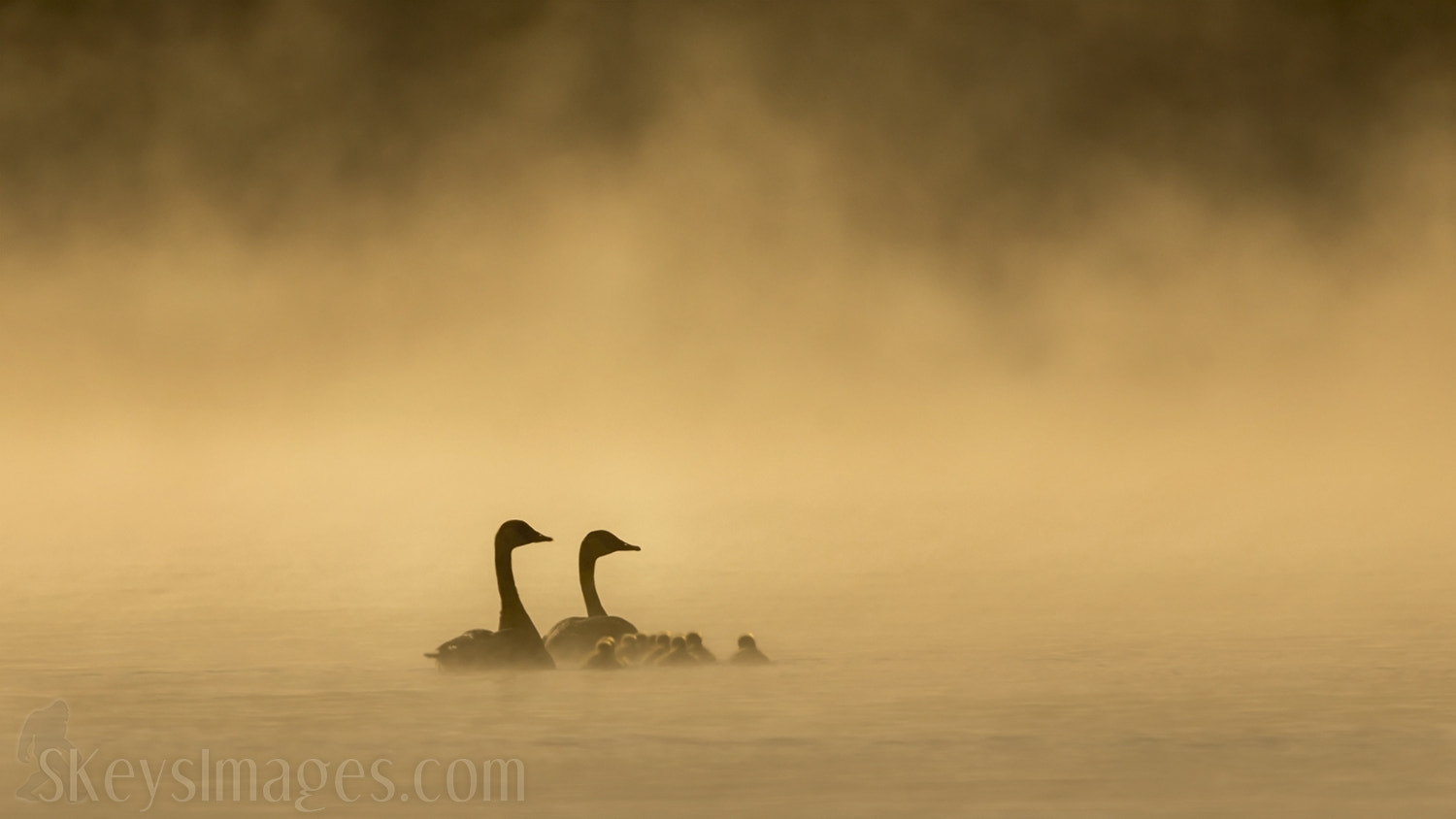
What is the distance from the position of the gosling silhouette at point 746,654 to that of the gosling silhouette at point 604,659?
82 centimetres

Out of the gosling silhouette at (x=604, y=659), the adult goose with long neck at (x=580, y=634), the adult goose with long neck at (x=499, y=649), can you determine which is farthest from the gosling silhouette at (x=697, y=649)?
the adult goose with long neck at (x=499, y=649)

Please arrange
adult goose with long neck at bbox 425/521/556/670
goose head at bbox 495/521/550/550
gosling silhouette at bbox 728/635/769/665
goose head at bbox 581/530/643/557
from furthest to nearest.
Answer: goose head at bbox 581/530/643/557
goose head at bbox 495/521/550/550
gosling silhouette at bbox 728/635/769/665
adult goose with long neck at bbox 425/521/556/670

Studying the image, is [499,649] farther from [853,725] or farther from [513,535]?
[853,725]

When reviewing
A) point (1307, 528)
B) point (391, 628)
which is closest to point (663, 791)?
point (391, 628)

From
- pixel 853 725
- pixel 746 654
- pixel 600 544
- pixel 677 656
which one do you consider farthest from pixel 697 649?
pixel 853 725

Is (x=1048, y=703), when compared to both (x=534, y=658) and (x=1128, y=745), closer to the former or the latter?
(x=1128, y=745)

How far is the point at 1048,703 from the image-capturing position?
16.5 meters

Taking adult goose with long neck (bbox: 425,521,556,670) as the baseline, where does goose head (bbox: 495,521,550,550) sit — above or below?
above

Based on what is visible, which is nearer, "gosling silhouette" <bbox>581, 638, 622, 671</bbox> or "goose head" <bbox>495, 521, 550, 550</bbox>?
"gosling silhouette" <bbox>581, 638, 622, 671</bbox>

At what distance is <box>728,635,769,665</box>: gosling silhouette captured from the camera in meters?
18.8

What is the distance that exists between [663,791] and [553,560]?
25084mm

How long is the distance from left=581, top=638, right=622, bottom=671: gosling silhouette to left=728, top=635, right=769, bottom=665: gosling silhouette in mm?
816

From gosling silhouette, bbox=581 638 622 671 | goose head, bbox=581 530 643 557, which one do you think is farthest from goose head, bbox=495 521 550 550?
gosling silhouette, bbox=581 638 622 671

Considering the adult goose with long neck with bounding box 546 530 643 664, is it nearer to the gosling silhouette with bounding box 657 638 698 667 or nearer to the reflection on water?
the gosling silhouette with bounding box 657 638 698 667
